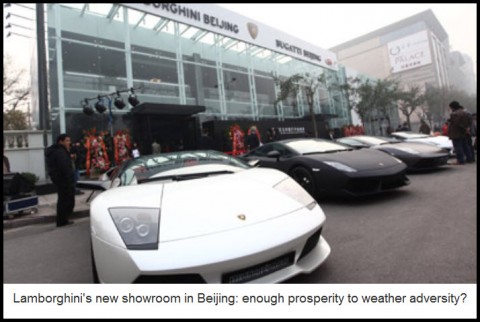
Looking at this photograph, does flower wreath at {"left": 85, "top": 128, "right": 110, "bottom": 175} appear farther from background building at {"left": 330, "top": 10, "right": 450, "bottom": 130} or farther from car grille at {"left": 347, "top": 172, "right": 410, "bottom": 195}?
background building at {"left": 330, "top": 10, "right": 450, "bottom": 130}

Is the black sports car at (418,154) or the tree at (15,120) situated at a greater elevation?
the tree at (15,120)

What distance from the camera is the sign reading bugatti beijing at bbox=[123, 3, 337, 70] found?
13.9 m

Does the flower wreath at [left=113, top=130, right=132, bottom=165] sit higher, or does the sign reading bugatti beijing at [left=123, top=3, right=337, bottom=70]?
the sign reading bugatti beijing at [left=123, top=3, right=337, bottom=70]

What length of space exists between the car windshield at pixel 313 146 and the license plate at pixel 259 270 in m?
3.03

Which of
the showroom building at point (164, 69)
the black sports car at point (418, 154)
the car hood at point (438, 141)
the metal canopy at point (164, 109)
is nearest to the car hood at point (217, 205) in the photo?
the black sports car at point (418, 154)

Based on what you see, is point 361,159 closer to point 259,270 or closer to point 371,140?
point 259,270

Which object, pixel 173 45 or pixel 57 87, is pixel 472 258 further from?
pixel 173 45

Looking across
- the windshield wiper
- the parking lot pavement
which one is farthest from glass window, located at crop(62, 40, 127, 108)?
the windshield wiper

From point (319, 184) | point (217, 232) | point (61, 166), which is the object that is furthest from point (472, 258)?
point (61, 166)

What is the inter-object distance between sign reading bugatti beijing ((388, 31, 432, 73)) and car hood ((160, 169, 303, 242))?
8090 centimetres

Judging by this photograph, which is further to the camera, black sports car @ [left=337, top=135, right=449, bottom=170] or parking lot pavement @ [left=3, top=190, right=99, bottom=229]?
black sports car @ [left=337, top=135, right=449, bottom=170]

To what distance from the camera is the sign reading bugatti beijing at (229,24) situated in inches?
547

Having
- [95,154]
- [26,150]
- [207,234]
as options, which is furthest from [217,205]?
[26,150]

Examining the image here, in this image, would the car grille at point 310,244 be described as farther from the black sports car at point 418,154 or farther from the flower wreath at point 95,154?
the flower wreath at point 95,154
